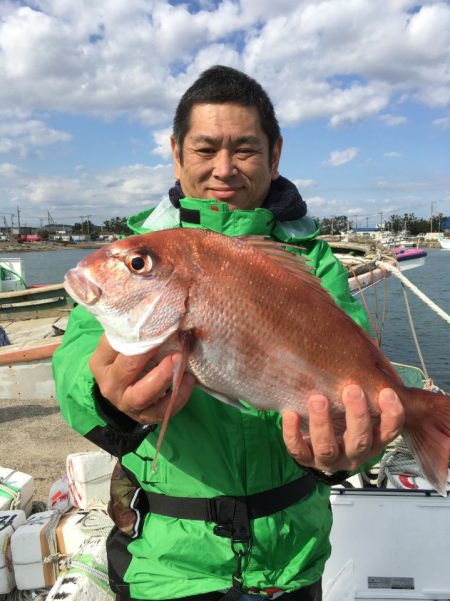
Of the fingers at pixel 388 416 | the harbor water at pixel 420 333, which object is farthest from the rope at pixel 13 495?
the harbor water at pixel 420 333

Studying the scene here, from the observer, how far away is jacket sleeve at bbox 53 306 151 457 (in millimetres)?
1770

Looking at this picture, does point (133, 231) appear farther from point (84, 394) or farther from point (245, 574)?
point (245, 574)

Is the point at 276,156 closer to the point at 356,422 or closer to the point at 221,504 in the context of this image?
the point at 356,422

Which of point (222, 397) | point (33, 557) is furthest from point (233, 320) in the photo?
point (33, 557)

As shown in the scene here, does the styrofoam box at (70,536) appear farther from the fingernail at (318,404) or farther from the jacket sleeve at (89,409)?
the fingernail at (318,404)

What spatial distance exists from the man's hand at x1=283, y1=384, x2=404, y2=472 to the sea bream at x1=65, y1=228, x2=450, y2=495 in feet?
0.17

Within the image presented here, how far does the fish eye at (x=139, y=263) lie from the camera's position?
1.70 meters

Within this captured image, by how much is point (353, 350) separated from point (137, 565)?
122cm

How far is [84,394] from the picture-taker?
1.76 m

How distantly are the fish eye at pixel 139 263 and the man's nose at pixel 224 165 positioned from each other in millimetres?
732

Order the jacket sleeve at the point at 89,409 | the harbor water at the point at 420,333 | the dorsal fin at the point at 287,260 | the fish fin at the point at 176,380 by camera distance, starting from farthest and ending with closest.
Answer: the harbor water at the point at 420,333, the dorsal fin at the point at 287,260, the jacket sleeve at the point at 89,409, the fish fin at the point at 176,380

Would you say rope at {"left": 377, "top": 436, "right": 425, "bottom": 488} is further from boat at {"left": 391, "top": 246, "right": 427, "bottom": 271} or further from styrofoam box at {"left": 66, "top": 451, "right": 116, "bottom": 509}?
boat at {"left": 391, "top": 246, "right": 427, "bottom": 271}

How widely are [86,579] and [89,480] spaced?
3.27ft

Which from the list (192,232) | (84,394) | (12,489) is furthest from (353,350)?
(12,489)
